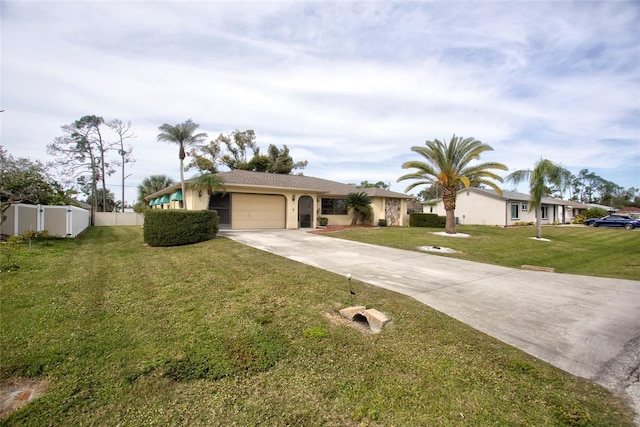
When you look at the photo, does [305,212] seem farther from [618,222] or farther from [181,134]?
[618,222]

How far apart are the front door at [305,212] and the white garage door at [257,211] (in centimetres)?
119

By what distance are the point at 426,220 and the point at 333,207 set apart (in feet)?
25.5

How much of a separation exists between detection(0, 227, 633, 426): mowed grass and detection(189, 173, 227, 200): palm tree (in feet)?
35.1

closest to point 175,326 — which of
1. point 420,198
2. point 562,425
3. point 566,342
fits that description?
point 562,425

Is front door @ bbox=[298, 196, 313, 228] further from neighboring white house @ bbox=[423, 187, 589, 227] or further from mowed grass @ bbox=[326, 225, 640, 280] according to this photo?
neighboring white house @ bbox=[423, 187, 589, 227]

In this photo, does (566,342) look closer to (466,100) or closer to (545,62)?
(545,62)

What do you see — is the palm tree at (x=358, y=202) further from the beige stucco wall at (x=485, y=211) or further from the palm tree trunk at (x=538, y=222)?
the beige stucco wall at (x=485, y=211)

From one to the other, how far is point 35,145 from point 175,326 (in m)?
38.4

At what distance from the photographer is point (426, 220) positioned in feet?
80.9

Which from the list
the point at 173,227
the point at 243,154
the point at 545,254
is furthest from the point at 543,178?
the point at 243,154

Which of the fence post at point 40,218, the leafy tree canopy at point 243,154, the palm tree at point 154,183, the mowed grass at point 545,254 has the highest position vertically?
the leafy tree canopy at point 243,154

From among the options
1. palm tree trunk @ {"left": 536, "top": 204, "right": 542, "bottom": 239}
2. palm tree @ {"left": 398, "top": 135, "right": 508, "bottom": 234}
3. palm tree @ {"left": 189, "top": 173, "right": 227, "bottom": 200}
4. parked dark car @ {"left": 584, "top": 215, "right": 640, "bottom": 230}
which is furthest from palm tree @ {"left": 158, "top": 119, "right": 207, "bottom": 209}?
parked dark car @ {"left": 584, "top": 215, "right": 640, "bottom": 230}

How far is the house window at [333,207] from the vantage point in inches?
918

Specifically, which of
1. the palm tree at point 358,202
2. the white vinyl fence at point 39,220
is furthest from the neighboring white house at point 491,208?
the white vinyl fence at point 39,220
